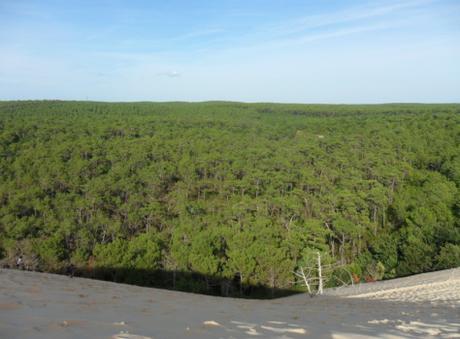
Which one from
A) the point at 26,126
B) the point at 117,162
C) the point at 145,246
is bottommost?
the point at 145,246

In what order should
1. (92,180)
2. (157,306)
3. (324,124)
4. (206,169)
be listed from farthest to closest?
(324,124)
(206,169)
(92,180)
(157,306)

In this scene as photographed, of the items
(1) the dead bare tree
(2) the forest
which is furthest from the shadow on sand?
(1) the dead bare tree

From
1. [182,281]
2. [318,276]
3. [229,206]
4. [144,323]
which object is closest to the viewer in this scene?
[144,323]

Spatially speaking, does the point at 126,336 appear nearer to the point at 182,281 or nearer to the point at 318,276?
the point at 318,276

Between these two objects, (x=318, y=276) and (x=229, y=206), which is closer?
(x=318, y=276)

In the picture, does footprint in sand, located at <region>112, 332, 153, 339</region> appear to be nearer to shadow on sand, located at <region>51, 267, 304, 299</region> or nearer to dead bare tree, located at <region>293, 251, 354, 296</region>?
dead bare tree, located at <region>293, 251, 354, 296</region>

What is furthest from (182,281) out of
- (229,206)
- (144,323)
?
(144,323)

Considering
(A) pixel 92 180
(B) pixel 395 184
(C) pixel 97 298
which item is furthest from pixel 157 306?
(B) pixel 395 184

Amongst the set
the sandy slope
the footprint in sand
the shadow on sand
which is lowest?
the shadow on sand

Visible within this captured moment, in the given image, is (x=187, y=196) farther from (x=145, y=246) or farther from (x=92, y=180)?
(x=145, y=246)
